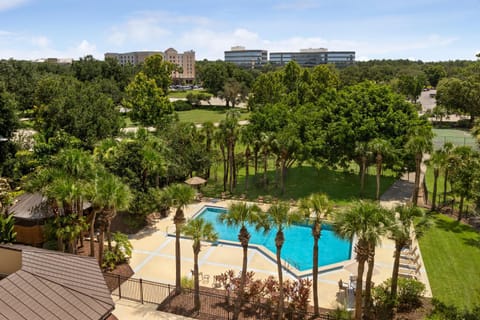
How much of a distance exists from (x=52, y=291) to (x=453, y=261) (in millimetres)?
20564

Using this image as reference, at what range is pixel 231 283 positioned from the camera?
19.2 m

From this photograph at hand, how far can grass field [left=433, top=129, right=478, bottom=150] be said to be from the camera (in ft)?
181

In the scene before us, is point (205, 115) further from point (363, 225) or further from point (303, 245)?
point (363, 225)

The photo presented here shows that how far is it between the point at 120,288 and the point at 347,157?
23.7 meters

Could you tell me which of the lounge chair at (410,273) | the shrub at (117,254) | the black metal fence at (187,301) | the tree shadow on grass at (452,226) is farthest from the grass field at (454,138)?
the shrub at (117,254)

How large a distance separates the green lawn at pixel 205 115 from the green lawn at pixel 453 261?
55308 millimetres

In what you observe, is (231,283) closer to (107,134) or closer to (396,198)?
(396,198)

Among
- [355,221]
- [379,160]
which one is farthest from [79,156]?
[379,160]

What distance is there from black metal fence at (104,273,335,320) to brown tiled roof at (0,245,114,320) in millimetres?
4426

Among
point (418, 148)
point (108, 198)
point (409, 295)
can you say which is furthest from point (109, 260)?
point (418, 148)

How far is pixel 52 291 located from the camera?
12.9 m

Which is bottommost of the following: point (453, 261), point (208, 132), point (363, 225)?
point (453, 261)

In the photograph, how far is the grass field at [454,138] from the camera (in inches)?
2173

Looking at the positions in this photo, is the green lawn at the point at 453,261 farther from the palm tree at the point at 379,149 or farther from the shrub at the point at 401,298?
the palm tree at the point at 379,149
